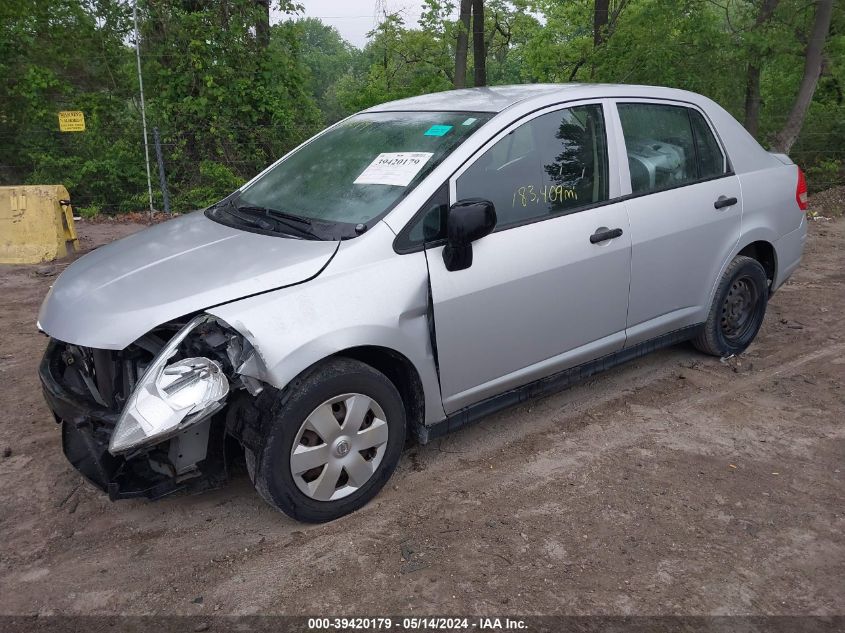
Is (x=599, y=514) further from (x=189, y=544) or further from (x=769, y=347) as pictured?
(x=769, y=347)

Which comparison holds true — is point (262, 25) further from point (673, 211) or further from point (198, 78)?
point (673, 211)

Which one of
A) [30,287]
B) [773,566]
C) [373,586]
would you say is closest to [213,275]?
[373,586]

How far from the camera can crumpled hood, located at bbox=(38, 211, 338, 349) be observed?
296 centimetres

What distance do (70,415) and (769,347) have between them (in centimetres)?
476

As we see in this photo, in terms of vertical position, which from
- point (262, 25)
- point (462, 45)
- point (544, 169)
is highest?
point (462, 45)

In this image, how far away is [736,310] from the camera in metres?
5.12

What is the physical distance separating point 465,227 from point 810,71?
1184 cm

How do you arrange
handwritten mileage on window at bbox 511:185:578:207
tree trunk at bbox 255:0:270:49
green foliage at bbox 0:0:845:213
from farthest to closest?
tree trunk at bbox 255:0:270:49
green foliage at bbox 0:0:845:213
handwritten mileage on window at bbox 511:185:578:207

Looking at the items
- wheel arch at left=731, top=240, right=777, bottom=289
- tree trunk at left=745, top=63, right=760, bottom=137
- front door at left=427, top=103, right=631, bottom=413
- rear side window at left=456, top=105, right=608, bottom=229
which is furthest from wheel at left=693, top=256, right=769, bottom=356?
tree trunk at left=745, top=63, right=760, bottom=137

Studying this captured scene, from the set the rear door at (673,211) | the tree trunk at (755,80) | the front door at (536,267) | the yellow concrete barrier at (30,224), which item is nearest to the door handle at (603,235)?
the front door at (536,267)

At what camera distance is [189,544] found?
321cm

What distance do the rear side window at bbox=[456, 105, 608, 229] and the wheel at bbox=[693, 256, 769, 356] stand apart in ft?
4.53

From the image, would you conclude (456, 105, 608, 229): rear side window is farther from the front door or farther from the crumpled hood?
the crumpled hood

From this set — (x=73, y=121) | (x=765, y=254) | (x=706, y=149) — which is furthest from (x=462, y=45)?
(x=706, y=149)
